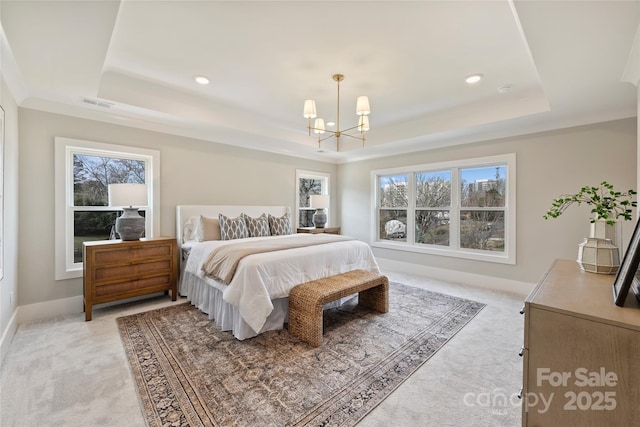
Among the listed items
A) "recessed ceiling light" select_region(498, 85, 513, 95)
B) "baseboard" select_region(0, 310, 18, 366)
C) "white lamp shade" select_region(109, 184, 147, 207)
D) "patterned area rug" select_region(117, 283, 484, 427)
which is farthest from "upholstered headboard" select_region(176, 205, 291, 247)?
"recessed ceiling light" select_region(498, 85, 513, 95)

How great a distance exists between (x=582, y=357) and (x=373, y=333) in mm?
1859

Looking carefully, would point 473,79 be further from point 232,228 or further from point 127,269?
point 127,269

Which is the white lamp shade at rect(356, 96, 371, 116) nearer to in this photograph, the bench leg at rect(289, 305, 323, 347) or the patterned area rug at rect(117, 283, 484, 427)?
the bench leg at rect(289, 305, 323, 347)

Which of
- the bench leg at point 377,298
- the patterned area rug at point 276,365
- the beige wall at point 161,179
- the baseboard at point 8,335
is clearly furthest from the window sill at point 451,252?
A: the baseboard at point 8,335

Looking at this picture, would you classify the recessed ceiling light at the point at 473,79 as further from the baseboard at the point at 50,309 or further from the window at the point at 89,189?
the baseboard at the point at 50,309

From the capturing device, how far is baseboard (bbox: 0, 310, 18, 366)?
7.16 feet

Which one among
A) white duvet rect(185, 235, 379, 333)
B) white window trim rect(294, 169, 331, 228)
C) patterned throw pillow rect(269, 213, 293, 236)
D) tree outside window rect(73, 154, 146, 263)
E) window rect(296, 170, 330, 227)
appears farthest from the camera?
window rect(296, 170, 330, 227)

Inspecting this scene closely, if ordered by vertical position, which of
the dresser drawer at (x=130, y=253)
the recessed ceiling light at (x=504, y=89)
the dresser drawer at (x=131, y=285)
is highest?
the recessed ceiling light at (x=504, y=89)

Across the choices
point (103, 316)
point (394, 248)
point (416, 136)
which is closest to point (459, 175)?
point (416, 136)

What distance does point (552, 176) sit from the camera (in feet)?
12.3

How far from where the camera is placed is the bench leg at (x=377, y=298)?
3225mm

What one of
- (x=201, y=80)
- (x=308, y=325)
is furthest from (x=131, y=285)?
(x=201, y=80)

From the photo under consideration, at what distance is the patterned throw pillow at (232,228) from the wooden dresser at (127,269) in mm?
634

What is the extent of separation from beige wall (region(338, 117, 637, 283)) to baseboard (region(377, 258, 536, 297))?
0.08 metres
